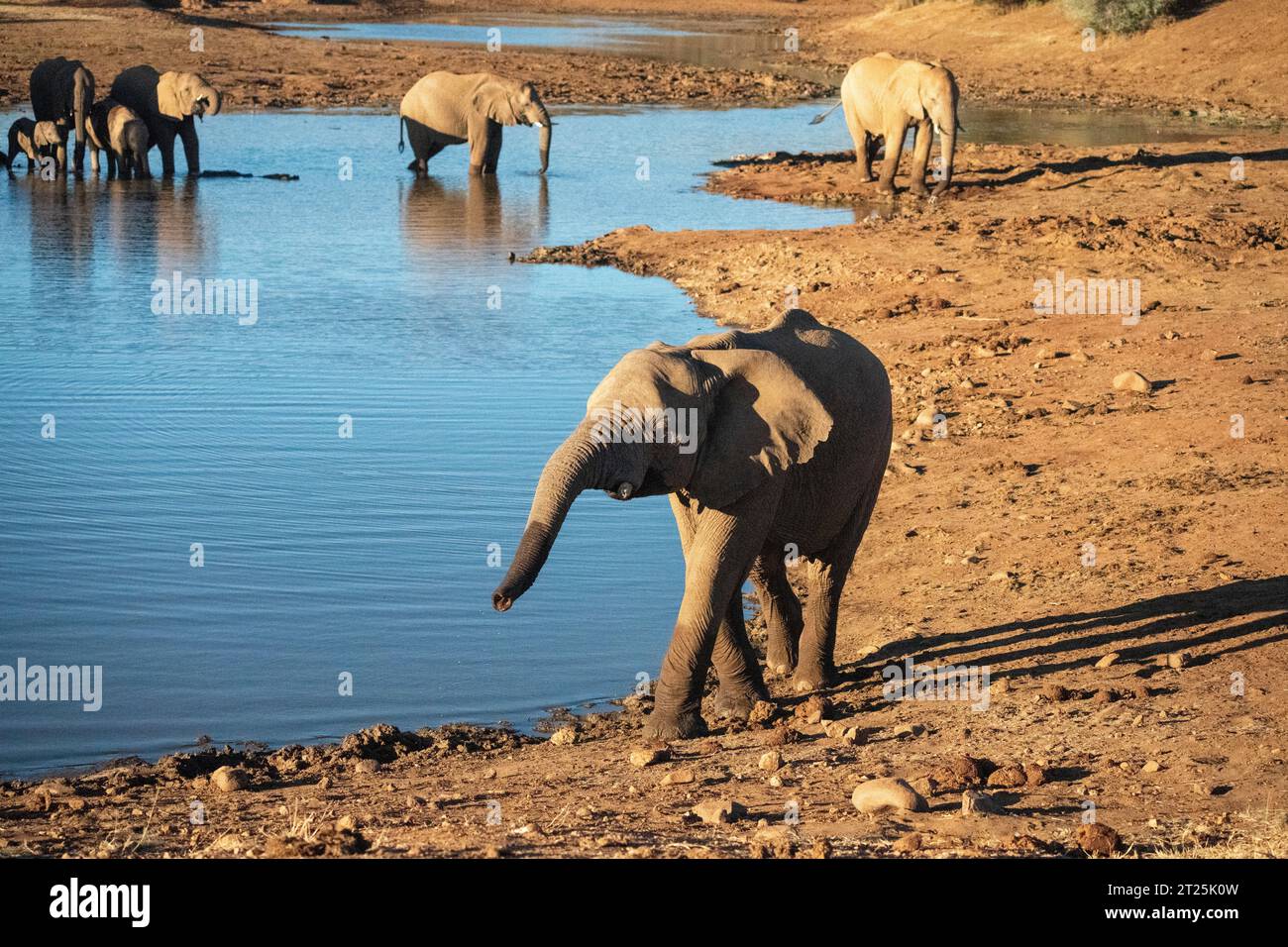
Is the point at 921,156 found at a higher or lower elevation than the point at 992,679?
higher

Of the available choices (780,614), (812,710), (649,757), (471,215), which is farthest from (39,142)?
(649,757)

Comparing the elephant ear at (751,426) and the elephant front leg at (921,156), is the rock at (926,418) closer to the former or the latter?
the elephant ear at (751,426)

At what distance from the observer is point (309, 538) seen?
1028 centimetres

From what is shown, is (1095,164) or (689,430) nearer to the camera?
(689,430)

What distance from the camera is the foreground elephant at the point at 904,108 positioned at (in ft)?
77.4

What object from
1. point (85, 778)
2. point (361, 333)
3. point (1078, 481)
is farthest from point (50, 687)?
point (361, 333)

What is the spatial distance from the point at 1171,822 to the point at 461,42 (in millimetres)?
49556

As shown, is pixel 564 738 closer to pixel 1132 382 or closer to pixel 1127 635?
pixel 1127 635

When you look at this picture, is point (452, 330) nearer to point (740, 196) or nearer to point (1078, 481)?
point (1078, 481)

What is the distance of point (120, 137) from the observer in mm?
26906

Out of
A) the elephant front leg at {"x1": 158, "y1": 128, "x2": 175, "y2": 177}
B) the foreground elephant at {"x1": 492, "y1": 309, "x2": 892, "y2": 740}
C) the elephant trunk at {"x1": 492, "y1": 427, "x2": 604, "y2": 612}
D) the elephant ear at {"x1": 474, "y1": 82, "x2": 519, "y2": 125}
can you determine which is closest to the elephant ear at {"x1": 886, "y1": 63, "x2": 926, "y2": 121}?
the elephant ear at {"x1": 474, "y1": 82, "x2": 519, "y2": 125}

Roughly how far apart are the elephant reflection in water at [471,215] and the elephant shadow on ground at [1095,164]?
6249mm

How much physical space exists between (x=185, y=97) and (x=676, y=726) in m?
22.4

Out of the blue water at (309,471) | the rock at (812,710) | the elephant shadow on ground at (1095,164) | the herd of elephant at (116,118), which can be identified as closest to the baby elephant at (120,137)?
the herd of elephant at (116,118)
